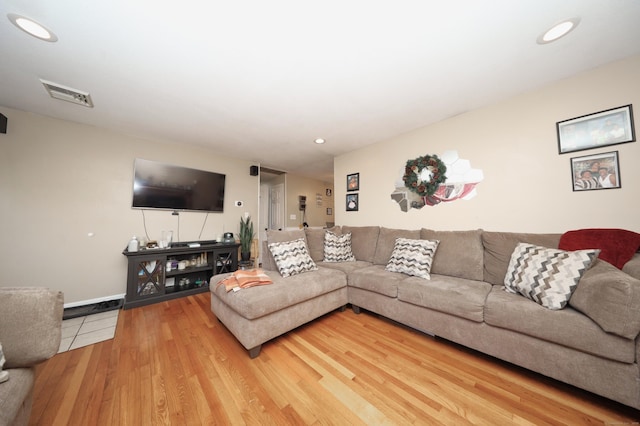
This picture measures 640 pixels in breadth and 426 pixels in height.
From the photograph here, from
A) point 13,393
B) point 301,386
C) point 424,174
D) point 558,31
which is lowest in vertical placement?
point 301,386

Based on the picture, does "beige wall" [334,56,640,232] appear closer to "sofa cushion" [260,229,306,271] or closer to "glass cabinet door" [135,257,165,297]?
"sofa cushion" [260,229,306,271]

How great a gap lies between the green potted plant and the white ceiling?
76.2 inches

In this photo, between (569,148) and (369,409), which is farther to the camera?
(569,148)

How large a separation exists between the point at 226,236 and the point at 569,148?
432cm

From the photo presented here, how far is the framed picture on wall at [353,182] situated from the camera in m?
3.51

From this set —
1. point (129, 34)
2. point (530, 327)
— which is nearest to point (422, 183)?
point (530, 327)

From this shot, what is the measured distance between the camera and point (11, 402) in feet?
2.37

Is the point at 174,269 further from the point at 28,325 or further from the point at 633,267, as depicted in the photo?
the point at 633,267

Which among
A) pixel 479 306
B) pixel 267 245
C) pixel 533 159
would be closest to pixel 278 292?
pixel 267 245

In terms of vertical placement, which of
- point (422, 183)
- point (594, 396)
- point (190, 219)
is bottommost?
point (594, 396)

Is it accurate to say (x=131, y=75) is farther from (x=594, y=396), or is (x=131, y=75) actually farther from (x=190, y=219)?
(x=594, y=396)

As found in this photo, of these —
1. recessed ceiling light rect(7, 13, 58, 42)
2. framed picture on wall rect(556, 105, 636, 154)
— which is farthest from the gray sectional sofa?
recessed ceiling light rect(7, 13, 58, 42)

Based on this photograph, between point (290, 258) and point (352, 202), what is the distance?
1.70 meters

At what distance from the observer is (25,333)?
85 cm
